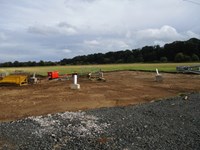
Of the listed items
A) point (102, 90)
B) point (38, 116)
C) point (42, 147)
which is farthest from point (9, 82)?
point (42, 147)

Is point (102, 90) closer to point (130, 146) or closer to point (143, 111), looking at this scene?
point (143, 111)

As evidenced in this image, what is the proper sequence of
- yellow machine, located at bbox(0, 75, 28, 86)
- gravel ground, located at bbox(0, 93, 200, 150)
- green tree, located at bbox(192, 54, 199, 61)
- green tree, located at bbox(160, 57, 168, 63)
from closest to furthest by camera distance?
gravel ground, located at bbox(0, 93, 200, 150) → yellow machine, located at bbox(0, 75, 28, 86) → green tree, located at bbox(192, 54, 199, 61) → green tree, located at bbox(160, 57, 168, 63)

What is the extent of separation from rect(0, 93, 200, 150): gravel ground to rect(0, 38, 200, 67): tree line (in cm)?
7021

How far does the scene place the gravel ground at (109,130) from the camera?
9.46m

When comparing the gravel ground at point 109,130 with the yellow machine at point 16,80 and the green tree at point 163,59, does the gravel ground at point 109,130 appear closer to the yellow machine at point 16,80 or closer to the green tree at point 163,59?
the yellow machine at point 16,80

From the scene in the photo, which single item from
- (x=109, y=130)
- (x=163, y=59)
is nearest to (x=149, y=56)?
(x=163, y=59)

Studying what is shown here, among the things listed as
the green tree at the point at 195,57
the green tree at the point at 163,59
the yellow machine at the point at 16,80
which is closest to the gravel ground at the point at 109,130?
the yellow machine at the point at 16,80

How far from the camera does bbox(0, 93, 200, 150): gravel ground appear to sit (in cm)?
946

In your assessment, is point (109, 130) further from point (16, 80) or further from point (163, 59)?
point (163, 59)

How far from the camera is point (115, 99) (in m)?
17.7

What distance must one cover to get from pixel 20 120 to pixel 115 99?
21.5ft

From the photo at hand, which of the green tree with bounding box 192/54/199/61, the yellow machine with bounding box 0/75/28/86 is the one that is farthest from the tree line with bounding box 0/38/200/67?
the yellow machine with bounding box 0/75/28/86

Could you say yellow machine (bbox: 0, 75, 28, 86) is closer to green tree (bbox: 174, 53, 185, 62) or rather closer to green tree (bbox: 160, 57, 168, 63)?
green tree (bbox: 174, 53, 185, 62)

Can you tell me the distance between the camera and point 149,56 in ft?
317
